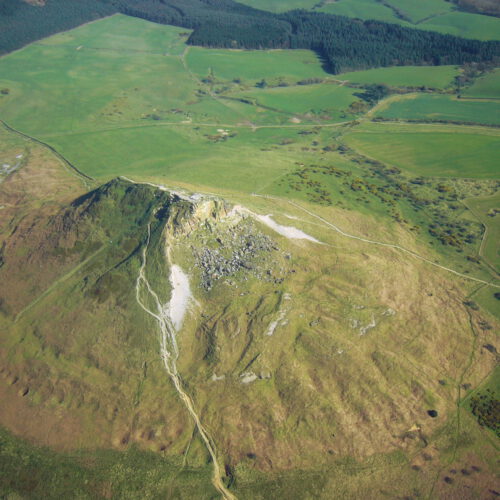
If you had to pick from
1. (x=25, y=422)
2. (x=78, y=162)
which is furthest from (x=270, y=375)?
(x=78, y=162)

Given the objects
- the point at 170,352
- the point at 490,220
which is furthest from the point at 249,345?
the point at 490,220

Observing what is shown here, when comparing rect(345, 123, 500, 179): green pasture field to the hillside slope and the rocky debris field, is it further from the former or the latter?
the rocky debris field

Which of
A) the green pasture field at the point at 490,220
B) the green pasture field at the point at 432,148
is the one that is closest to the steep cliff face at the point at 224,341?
the green pasture field at the point at 490,220

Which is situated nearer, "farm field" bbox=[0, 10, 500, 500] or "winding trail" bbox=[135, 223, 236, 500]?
"winding trail" bbox=[135, 223, 236, 500]

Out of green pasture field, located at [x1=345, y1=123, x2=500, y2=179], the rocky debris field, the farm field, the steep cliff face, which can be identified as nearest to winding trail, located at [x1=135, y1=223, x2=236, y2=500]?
the steep cliff face

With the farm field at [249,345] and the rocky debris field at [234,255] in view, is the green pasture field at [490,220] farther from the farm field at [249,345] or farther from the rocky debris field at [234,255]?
the rocky debris field at [234,255]

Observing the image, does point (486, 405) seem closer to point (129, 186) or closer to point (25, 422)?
point (25, 422)

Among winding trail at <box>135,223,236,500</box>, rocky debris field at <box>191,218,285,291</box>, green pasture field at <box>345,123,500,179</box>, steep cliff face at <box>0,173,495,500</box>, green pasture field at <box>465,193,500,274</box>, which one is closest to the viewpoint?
winding trail at <box>135,223,236,500</box>

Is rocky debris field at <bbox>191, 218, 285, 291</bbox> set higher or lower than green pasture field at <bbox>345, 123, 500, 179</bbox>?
higher
